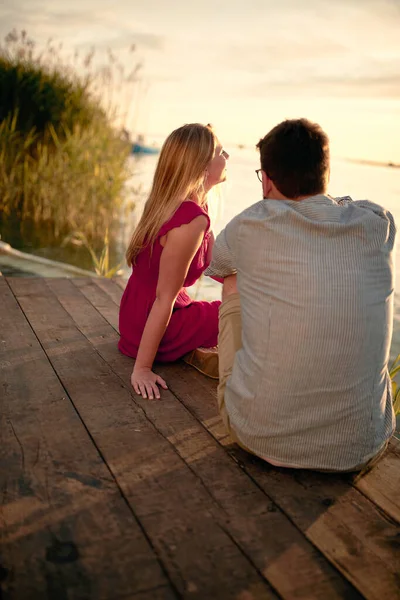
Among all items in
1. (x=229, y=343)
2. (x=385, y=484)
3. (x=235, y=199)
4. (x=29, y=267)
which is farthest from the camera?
(x=235, y=199)

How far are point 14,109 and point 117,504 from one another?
6316 millimetres

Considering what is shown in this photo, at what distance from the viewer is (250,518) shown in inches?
55.1

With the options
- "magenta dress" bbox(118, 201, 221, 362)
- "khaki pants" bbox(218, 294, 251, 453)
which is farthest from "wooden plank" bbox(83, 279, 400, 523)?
"magenta dress" bbox(118, 201, 221, 362)

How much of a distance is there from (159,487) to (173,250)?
89 cm

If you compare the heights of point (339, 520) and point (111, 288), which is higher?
point (339, 520)

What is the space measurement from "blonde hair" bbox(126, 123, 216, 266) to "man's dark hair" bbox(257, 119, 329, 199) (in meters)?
0.68

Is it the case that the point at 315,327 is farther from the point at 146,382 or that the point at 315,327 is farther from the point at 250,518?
the point at 146,382

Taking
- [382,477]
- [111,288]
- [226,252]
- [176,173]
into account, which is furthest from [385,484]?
[111,288]

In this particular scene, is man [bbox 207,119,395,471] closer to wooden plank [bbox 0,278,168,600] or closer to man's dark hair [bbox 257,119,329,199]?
man's dark hair [bbox 257,119,329,199]

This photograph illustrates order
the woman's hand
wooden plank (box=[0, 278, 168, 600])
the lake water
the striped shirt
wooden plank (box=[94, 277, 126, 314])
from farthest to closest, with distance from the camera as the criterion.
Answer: the lake water → wooden plank (box=[94, 277, 126, 314]) → the woman's hand → the striped shirt → wooden plank (box=[0, 278, 168, 600])

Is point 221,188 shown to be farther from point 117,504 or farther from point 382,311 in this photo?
point 117,504

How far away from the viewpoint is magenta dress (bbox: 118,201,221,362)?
232 cm

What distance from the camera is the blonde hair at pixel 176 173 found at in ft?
7.03

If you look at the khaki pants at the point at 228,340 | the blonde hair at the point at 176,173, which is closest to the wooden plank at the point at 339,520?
the khaki pants at the point at 228,340
